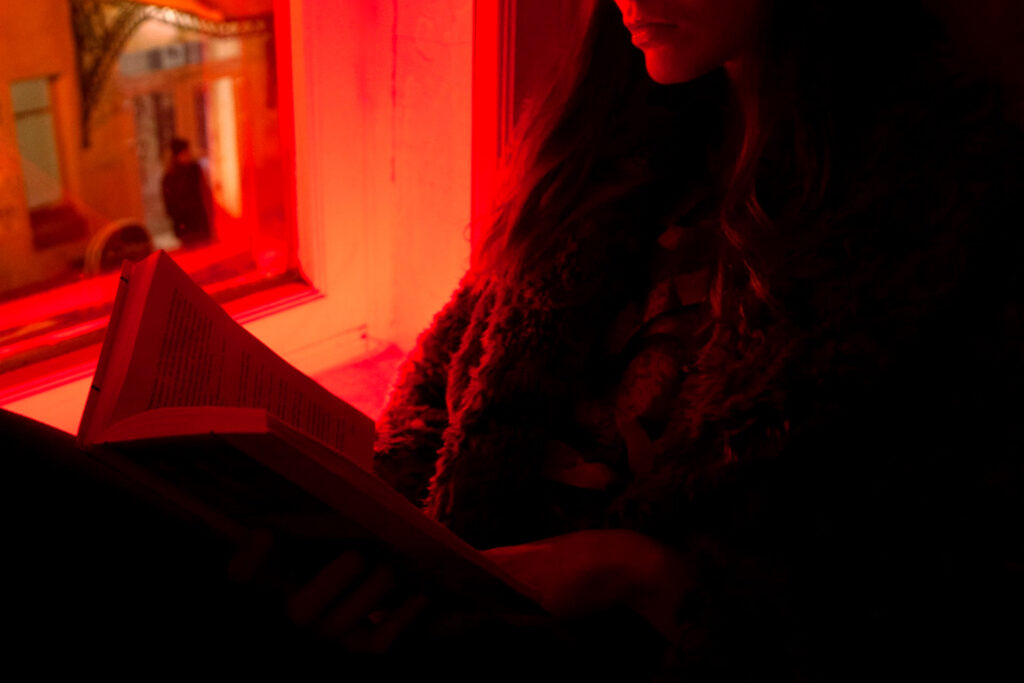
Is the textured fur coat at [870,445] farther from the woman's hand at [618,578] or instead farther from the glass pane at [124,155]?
the glass pane at [124,155]

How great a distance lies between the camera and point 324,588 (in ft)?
2.21

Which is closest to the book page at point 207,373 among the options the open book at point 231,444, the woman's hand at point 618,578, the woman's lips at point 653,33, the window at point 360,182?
the open book at point 231,444

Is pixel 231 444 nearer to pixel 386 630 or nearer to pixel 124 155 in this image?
pixel 386 630

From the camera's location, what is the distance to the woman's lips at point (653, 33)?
0.84 metres

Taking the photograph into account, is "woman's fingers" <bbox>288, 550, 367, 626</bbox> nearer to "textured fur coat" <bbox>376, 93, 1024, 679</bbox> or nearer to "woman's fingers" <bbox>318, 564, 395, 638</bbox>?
"woman's fingers" <bbox>318, 564, 395, 638</bbox>

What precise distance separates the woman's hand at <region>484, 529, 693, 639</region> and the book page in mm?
222


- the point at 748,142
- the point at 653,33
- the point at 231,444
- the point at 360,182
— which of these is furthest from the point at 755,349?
the point at 360,182

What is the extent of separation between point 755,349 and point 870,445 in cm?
12

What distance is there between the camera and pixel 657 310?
89cm

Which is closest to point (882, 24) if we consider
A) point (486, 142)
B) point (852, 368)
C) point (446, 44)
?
point (852, 368)

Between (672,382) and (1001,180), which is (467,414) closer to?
(672,382)

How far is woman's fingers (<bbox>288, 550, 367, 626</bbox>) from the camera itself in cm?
67

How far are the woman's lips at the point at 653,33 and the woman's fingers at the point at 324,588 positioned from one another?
21.5 inches

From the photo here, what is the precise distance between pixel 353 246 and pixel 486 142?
1.39ft
